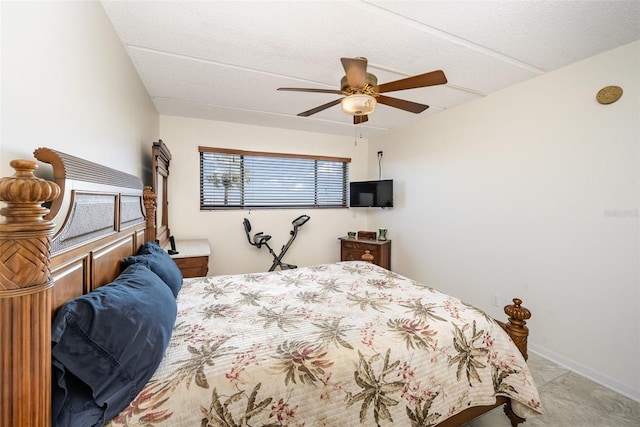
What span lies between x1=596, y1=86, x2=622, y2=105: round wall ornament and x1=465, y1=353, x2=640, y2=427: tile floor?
212 centimetres

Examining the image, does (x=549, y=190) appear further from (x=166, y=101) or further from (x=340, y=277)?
(x=166, y=101)

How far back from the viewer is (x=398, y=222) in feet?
13.4

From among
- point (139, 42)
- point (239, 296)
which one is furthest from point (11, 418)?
point (139, 42)

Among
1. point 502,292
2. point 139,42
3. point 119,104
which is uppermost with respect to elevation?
point 139,42

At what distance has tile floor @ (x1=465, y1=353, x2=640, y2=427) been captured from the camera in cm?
164

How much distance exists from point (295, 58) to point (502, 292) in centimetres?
295

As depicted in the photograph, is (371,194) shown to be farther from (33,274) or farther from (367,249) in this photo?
(33,274)

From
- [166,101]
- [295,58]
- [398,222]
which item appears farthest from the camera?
[398,222]

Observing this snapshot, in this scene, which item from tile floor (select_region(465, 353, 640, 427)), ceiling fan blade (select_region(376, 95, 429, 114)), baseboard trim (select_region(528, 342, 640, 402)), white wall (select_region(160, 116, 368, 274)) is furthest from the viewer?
white wall (select_region(160, 116, 368, 274))

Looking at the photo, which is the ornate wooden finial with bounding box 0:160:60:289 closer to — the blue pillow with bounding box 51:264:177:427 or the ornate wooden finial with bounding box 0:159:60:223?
the ornate wooden finial with bounding box 0:159:60:223

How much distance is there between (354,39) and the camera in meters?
1.85

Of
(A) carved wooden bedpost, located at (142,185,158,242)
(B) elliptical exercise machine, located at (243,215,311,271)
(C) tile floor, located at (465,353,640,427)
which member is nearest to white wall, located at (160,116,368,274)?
(B) elliptical exercise machine, located at (243,215,311,271)

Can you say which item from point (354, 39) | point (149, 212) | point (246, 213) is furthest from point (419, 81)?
point (246, 213)

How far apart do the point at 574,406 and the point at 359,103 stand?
8.27 ft
